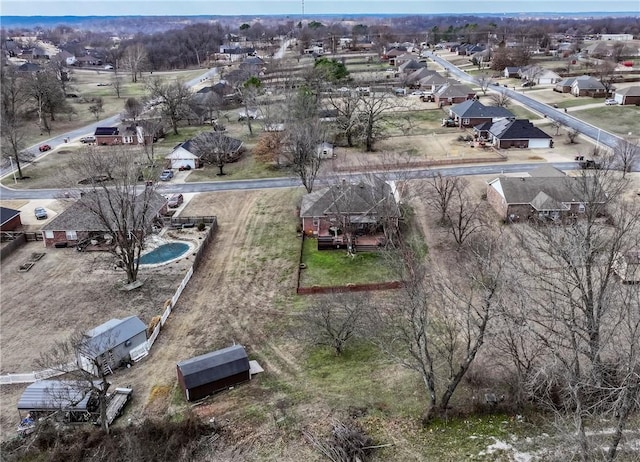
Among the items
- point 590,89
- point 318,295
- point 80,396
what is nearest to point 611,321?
point 318,295

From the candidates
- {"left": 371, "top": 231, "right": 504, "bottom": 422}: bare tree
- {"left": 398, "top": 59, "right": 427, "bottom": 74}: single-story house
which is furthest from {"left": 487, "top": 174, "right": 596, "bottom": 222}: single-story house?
{"left": 398, "top": 59, "right": 427, "bottom": 74}: single-story house

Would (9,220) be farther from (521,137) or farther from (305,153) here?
(521,137)

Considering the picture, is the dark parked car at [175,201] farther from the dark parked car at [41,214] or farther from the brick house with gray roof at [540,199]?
the brick house with gray roof at [540,199]

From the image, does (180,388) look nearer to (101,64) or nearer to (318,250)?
(318,250)

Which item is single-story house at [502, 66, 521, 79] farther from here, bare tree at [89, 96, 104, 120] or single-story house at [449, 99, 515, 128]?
bare tree at [89, 96, 104, 120]

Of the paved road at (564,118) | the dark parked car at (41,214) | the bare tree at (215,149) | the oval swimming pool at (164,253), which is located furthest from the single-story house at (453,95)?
the dark parked car at (41,214)

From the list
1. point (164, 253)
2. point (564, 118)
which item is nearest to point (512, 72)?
point (564, 118)
